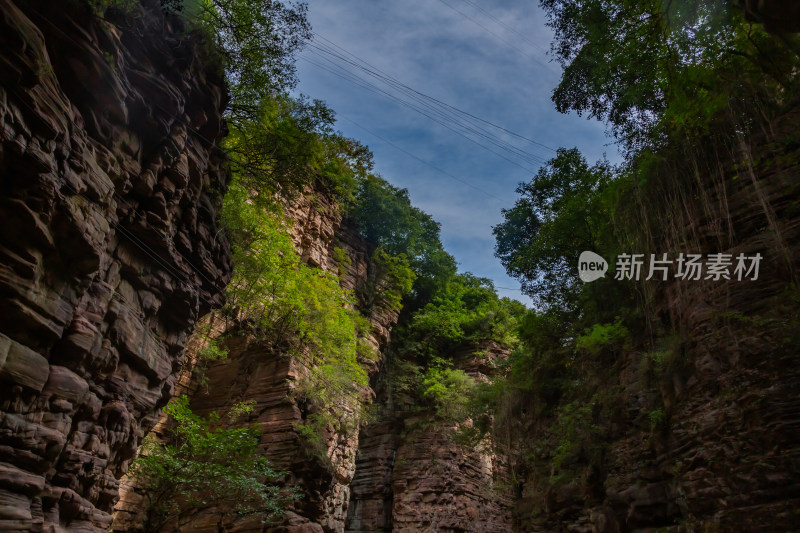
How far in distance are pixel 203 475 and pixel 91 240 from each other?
294 inches

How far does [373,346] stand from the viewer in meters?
24.1

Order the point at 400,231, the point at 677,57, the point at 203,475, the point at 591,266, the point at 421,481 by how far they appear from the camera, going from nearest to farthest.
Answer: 1. the point at 677,57
2. the point at 203,475
3. the point at 591,266
4. the point at 421,481
5. the point at 400,231

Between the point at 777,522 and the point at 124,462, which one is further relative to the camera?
the point at 124,462

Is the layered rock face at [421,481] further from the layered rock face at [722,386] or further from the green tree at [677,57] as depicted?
the green tree at [677,57]

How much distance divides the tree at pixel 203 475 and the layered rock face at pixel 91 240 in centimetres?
344

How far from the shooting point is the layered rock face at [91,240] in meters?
5.69

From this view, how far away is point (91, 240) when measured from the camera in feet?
21.5

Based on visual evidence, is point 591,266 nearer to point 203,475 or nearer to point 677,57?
point 677,57

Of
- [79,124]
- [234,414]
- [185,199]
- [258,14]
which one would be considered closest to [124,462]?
[185,199]

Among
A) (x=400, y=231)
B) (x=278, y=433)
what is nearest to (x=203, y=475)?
(x=278, y=433)

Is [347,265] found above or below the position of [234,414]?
above

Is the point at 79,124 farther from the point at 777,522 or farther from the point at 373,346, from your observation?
the point at 373,346

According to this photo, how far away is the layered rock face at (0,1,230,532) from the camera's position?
569 centimetres

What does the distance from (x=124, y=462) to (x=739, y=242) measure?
11.5 metres
